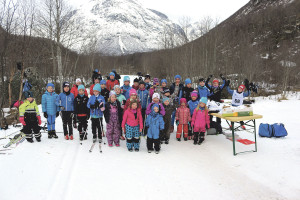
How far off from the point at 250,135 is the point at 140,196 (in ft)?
16.1

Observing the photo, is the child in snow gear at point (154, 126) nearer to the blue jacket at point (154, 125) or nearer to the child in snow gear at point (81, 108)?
the blue jacket at point (154, 125)

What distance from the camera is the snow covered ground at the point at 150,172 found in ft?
11.0

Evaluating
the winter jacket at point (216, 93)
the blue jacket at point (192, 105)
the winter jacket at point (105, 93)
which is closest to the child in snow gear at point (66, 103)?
the winter jacket at point (105, 93)

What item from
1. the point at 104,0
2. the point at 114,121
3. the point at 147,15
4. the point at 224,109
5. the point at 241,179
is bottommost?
the point at 241,179

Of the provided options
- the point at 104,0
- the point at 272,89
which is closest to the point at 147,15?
the point at 104,0

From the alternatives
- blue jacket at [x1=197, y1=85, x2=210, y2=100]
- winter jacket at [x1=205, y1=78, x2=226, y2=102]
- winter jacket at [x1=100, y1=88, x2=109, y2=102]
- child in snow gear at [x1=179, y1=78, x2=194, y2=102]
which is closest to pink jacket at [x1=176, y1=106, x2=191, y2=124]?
child in snow gear at [x1=179, y1=78, x2=194, y2=102]

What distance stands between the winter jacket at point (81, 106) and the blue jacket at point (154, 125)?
6.63 ft

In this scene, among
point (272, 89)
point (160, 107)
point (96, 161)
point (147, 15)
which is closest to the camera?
point (96, 161)

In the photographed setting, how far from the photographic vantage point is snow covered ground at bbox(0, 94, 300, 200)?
11.0ft

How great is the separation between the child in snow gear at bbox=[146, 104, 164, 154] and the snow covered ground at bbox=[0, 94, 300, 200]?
0.28m

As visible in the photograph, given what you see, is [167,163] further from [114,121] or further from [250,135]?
[250,135]

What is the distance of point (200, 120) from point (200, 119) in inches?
1.2

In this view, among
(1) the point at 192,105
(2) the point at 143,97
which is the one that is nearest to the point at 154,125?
(2) the point at 143,97

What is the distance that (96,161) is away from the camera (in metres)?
4.57
